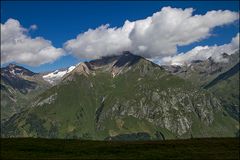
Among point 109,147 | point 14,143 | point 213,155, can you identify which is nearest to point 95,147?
point 109,147

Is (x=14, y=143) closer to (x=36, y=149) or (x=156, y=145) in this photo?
(x=36, y=149)

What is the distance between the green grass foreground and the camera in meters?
67.9

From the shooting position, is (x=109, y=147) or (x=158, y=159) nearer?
(x=158, y=159)

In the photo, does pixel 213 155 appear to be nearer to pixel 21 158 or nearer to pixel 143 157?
pixel 143 157

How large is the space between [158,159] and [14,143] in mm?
38784

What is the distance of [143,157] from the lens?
66.4 metres

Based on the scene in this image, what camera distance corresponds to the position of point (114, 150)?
78750mm

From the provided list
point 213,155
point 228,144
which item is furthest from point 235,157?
point 228,144

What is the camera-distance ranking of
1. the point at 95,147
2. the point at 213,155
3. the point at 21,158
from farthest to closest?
1. the point at 95,147
2. the point at 213,155
3. the point at 21,158

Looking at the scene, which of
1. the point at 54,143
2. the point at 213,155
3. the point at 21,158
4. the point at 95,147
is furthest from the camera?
the point at 54,143

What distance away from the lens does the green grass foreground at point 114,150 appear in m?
67.9

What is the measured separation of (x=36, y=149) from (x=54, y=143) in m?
10.3

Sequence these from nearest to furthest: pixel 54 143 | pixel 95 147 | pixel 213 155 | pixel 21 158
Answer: pixel 21 158, pixel 213 155, pixel 95 147, pixel 54 143

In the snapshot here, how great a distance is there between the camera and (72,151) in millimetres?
76625
